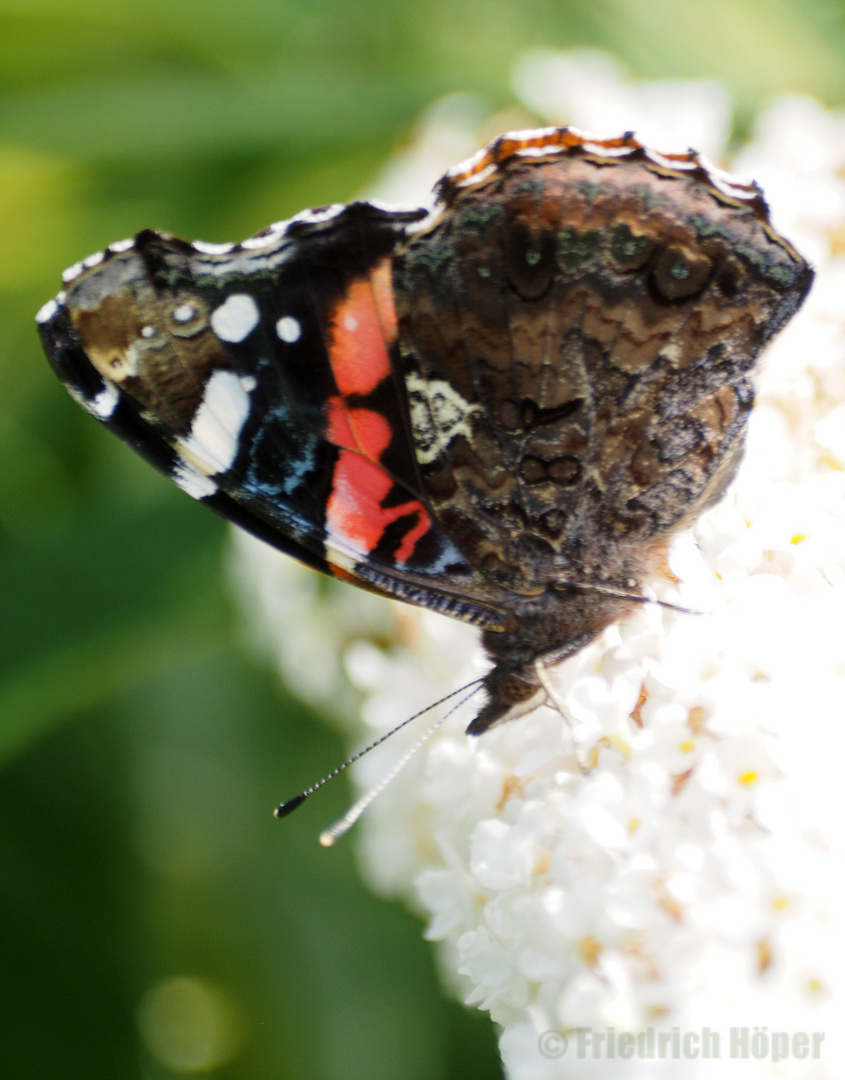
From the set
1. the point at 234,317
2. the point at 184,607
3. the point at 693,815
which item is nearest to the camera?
the point at 693,815

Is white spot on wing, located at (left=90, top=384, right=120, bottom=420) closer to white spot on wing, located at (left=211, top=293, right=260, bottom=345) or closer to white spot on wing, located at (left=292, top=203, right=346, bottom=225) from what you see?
white spot on wing, located at (left=211, top=293, right=260, bottom=345)

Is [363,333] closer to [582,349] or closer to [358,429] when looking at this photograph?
[358,429]

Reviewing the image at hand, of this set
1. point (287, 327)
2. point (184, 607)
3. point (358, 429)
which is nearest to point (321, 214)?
point (287, 327)


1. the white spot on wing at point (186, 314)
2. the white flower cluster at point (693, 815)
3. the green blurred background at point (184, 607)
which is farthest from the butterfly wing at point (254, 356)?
the green blurred background at point (184, 607)

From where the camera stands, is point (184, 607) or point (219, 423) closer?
point (219, 423)

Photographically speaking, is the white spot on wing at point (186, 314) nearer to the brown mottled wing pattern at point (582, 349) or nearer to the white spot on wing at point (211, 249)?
the white spot on wing at point (211, 249)

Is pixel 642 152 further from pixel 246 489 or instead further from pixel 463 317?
pixel 246 489

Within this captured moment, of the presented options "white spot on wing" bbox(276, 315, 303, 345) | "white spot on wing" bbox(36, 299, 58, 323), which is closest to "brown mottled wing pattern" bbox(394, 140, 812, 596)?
"white spot on wing" bbox(276, 315, 303, 345)
